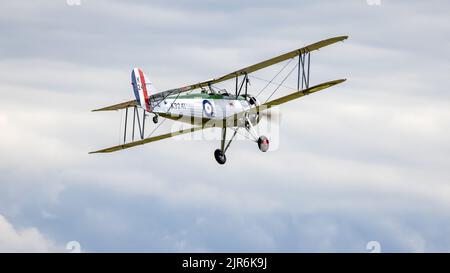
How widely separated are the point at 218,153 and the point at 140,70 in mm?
4681

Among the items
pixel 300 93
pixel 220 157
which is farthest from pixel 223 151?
pixel 300 93

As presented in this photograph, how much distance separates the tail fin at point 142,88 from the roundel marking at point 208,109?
6.96ft

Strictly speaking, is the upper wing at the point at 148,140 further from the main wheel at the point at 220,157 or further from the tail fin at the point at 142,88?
the tail fin at the point at 142,88

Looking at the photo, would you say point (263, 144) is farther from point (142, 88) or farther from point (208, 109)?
point (142, 88)

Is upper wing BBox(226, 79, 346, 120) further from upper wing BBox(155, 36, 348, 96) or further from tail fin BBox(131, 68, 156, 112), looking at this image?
tail fin BBox(131, 68, 156, 112)

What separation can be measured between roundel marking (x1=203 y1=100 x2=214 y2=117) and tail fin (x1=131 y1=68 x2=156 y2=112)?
2.12m

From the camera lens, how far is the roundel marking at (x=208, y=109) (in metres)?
43.5

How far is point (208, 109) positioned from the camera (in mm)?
43625

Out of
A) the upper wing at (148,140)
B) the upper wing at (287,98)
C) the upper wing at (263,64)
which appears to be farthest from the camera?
the upper wing at (148,140)

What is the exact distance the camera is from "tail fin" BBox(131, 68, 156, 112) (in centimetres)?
4244

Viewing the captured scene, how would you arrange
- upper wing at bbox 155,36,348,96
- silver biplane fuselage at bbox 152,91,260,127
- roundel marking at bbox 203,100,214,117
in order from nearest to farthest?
upper wing at bbox 155,36,348,96 → silver biplane fuselage at bbox 152,91,260,127 → roundel marking at bbox 203,100,214,117
